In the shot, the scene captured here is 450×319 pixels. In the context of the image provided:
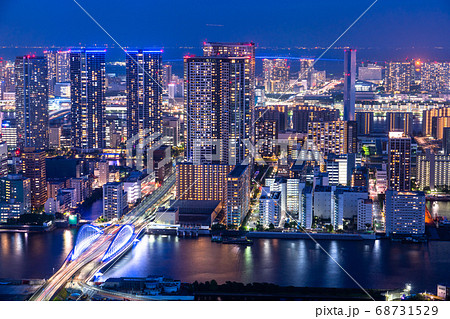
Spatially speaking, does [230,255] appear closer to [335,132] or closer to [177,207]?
[177,207]

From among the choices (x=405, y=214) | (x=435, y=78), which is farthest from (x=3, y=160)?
(x=435, y=78)

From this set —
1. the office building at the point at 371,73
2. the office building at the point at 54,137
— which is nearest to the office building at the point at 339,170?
the office building at the point at 371,73

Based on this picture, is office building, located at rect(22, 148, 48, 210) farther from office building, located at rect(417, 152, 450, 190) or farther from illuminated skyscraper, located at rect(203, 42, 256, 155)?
office building, located at rect(417, 152, 450, 190)

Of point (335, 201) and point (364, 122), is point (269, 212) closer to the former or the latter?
point (335, 201)

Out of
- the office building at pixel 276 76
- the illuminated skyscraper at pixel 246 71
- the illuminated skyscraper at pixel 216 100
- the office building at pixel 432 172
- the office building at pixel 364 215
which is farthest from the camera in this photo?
the office building at pixel 276 76

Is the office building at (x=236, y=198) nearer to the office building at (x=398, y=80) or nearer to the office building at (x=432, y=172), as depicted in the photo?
the office building at (x=432, y=172)

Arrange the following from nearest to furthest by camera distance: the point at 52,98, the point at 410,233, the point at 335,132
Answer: the point at 410,233
the point at 335,132
the point at 52,98

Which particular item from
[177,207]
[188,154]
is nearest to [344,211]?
[177,207]
